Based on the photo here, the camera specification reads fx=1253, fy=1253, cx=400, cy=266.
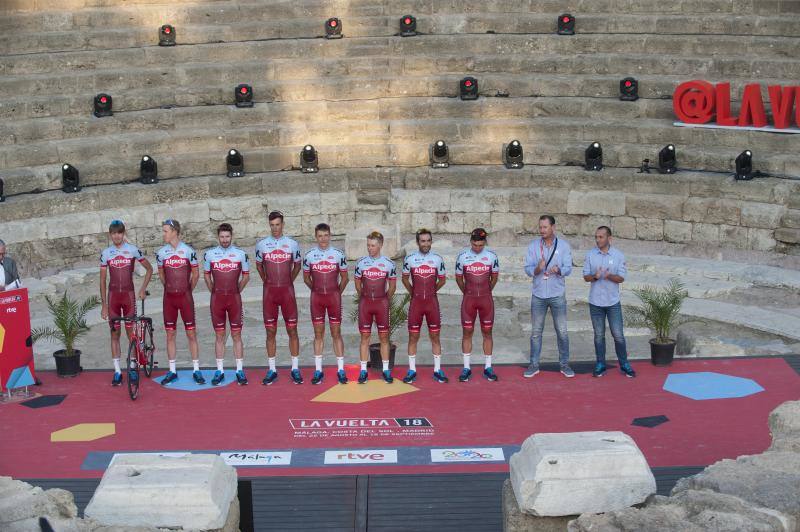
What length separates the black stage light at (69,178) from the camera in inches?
898

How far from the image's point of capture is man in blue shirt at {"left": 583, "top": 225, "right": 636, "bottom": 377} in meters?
15.5

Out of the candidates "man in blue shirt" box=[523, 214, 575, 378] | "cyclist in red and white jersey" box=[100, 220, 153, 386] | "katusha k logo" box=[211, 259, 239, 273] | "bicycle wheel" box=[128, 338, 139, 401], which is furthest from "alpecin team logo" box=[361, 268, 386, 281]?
"bicycle wheel" box=[128, 338, 139, 401]

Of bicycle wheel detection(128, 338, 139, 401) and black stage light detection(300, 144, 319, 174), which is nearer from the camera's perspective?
bicycle wheel detection(128, 338, 139, 401)

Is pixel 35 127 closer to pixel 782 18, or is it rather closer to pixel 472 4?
pixel 472 4

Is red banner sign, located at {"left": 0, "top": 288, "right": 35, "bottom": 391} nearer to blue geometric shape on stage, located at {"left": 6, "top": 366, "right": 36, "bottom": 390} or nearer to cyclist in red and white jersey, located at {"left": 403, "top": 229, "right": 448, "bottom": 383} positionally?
blue geometric shape on stage, located at {"left": 6, "top": 366, "right": 36, "bottom": 390}

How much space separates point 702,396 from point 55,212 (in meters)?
12.8

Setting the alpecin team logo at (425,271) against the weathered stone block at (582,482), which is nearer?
the weathered stone block at (582,482)

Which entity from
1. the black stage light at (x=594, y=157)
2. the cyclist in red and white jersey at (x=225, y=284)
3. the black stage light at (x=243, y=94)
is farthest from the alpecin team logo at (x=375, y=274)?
the black stage light at (x=243, y=94)

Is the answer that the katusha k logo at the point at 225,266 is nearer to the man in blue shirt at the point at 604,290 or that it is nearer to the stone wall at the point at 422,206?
the man in blue shirt at the point at 604,290

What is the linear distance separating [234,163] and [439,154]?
13.1 ft

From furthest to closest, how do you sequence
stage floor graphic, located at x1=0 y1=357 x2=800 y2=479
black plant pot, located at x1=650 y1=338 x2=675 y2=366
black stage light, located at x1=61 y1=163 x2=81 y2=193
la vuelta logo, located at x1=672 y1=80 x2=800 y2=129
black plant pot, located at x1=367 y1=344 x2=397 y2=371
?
la vuelta logo, located at x1=672 y1=80 x2=800 y2=129 → black stage light, located at x1=61 y1=163 x2=81 y2=193 → black plant pot, located at x1=367 y1=344 x2=397 y2=371 → black plant pot, located at x1=650 y1=338 x2=675 y2=366 → stage floor graphic, located at x1=0 y1=357 x2=800 y2=479

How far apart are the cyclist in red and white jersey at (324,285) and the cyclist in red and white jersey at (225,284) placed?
84 centimetres

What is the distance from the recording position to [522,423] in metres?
14.0

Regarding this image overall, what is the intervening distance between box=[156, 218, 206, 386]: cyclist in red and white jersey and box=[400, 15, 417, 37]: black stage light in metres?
12.3
